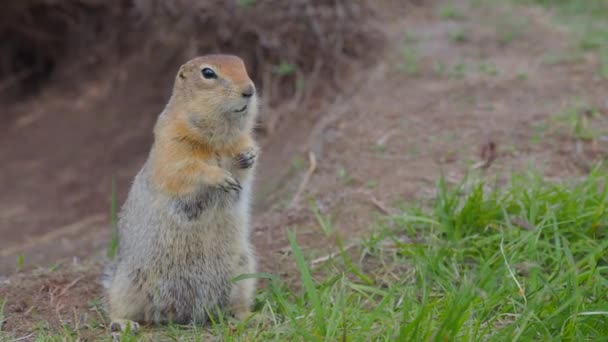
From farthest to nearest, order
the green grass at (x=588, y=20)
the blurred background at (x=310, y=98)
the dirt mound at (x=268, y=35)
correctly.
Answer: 1. the dirt mound at (x=268, y=35)
2. the green grass at (x=588, y=20)
3. the blurred background at (x=310, y=98)

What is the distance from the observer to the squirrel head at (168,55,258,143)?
9.59 feet

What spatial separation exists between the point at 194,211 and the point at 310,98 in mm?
3465

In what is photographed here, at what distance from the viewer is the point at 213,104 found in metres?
2.94

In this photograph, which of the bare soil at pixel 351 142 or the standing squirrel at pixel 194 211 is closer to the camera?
the standing squirrel at pixel 194 211

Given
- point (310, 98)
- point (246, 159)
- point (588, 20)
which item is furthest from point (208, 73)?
point (588, 20)

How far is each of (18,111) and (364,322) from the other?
7.19 meters

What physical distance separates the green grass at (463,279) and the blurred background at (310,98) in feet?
1.21

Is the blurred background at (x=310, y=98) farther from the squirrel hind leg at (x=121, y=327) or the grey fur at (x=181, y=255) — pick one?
the squirrel hind leg at (x=121, y=327)

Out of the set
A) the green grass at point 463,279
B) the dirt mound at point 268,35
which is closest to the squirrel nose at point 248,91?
the green grass at point 463,279


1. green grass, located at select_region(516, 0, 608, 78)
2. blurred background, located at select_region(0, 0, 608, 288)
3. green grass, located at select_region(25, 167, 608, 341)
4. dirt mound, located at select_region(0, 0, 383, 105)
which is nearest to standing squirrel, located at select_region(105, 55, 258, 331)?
green grass, located at select_region(25, 167, 608, 341)

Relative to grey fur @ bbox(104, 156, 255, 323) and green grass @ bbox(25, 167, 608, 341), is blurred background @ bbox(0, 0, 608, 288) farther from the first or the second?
grey fur @ bbox(104, 156, 255, 323)

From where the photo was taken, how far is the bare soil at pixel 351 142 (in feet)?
13.1

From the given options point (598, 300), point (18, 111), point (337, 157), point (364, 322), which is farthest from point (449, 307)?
point (18, 111)

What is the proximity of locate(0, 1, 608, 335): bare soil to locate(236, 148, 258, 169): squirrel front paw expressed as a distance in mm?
708
